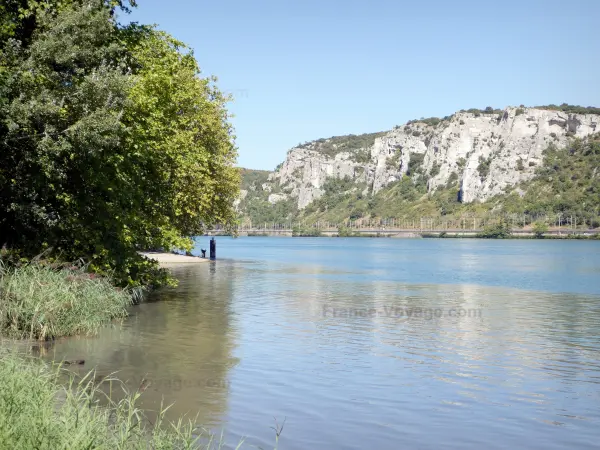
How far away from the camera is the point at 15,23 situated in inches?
894

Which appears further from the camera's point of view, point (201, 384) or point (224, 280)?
point (224, 280)

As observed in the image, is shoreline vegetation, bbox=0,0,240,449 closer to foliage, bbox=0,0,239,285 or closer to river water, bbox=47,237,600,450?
foliage, bbox=0,0,239,285

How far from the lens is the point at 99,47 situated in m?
24.1

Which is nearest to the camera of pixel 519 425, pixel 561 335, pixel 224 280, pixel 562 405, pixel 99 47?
pixel 519 425

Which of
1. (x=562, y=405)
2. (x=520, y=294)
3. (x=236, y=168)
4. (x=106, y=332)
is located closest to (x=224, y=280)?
(x=236, y=168)

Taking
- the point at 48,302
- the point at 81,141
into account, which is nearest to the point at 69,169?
the point at 81,141

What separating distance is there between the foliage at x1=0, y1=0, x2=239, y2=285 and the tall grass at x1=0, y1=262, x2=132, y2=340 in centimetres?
246

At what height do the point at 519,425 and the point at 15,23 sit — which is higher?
the point at 15,23

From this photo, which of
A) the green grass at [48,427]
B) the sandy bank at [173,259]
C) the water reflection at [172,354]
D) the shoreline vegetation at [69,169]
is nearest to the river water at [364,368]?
the water reflection at [172,354]

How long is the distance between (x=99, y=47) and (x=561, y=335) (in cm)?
1930

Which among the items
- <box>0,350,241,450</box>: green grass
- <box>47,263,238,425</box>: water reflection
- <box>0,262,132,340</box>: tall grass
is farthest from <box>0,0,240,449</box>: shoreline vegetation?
<box>0,350,241,450</box>: green grass

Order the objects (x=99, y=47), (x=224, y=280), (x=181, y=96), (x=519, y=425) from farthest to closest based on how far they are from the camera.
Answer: (x=224, y=280)
(x=181, y=96)
(x=99, y=47)
(x=519, y=425)

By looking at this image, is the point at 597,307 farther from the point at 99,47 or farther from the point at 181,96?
the point at 99,47

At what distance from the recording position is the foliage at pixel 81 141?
20.8 m
